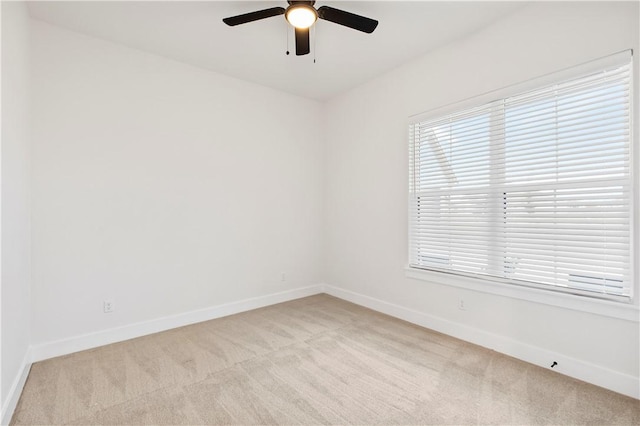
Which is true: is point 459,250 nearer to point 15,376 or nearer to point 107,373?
point 107,373

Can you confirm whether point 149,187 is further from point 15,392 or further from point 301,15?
point 301,15

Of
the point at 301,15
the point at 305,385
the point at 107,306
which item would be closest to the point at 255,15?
the point at 301,15

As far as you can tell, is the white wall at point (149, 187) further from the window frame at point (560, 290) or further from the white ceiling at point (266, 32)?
the window frame at point (560, 290)

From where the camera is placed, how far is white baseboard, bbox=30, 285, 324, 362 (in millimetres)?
2662

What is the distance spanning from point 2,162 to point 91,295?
151 centimetres

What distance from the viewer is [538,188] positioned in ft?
8.17

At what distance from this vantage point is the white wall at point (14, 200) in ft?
6.13

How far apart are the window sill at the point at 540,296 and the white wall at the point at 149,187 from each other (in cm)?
207

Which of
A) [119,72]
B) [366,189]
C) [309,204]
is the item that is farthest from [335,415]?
[119,72]

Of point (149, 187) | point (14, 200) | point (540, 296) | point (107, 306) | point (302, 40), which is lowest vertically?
point (107, 306)

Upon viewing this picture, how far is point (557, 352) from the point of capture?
2.39 metres

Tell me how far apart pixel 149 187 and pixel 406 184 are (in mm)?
2800

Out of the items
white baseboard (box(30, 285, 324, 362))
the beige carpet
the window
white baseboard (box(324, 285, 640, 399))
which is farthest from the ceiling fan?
white baseboard (box(30, 285, 324, 362))

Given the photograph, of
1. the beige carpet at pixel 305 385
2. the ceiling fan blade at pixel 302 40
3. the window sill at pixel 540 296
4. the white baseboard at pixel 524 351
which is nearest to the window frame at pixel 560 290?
the window sill at pixel 540 296
